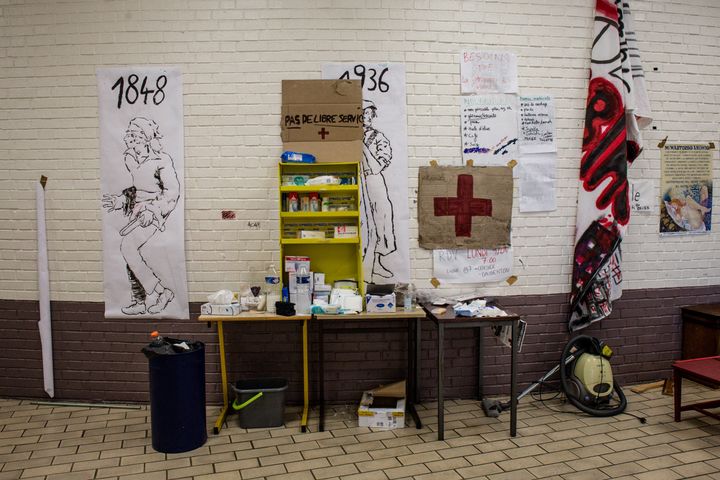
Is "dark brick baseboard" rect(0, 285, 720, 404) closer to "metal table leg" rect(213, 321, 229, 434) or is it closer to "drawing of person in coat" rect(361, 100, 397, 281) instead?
"metal table leg" rect(213, 321, 229, 434)

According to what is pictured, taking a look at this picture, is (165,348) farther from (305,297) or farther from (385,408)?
(385,408)

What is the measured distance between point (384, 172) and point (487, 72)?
1135mm

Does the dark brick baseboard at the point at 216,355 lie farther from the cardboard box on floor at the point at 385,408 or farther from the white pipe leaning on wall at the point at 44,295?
the cardboard box on floor at the point at 385,408

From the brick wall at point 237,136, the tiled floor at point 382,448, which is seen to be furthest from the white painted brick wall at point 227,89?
the tiled floor at point 382,448

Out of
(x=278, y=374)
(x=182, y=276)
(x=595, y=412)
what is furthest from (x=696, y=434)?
(x=182, y=276)

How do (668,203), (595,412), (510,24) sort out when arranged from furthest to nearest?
(668,203) < (510,24) < (595,412)

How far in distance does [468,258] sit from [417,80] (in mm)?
1462

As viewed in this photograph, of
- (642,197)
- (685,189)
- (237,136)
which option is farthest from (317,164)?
(685,189)

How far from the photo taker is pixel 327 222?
4.22m

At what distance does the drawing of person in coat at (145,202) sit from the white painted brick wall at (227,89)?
169mm

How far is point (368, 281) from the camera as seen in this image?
430 cm

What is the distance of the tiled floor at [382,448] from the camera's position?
10.7 ft

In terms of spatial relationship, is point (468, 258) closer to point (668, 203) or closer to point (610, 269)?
point (610, 269)

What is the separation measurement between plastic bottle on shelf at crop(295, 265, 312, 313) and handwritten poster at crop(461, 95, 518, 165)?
5.20 ft
